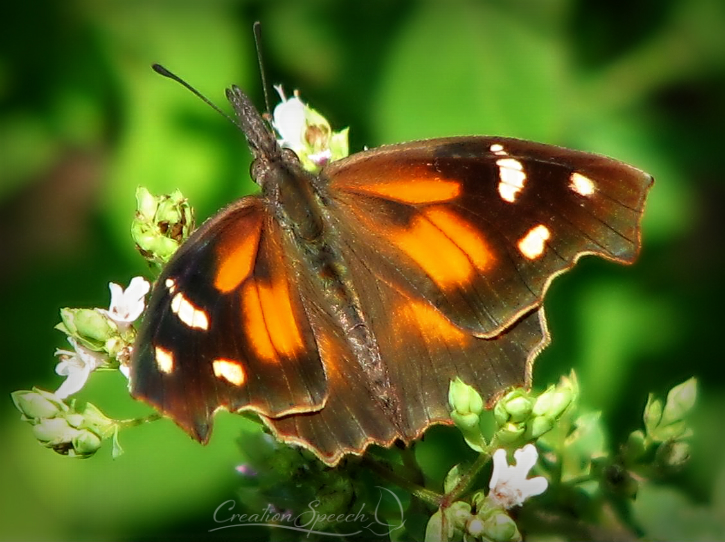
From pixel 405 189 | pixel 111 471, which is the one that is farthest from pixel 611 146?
pixel 111 471

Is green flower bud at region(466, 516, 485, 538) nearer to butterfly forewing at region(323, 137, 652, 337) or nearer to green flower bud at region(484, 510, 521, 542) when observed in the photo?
green flower bud at region(484, 510, 521, 542)

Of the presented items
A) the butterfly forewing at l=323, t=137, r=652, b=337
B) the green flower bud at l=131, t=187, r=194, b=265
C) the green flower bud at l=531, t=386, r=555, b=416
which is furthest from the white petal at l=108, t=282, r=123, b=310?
the green flower bud at l=531, t=386, r=555, b=416

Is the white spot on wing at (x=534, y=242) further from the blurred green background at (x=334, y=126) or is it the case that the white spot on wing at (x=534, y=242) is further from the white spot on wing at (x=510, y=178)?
the blurred green background at (x=334, y=126)

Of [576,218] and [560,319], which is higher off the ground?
[560,319]

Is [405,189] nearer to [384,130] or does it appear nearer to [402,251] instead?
[402,251]

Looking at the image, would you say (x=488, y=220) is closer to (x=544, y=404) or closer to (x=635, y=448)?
(x=544, y=404)

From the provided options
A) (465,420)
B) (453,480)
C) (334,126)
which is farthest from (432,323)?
(334,126)
